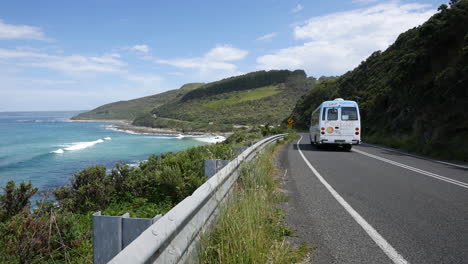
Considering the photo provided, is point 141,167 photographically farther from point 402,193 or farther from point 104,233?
point 104,233

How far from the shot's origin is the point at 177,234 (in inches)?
88.6

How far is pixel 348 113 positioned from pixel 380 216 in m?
12.9

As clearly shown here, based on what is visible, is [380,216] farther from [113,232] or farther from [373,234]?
[113,232]

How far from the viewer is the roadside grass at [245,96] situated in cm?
15262

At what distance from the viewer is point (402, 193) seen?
6.71 m

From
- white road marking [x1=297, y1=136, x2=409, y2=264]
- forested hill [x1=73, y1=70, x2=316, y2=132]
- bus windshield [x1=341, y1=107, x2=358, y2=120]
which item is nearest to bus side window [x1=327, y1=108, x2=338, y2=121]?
bus windshield [x1=341, y1=107, x2=358, y2=120]

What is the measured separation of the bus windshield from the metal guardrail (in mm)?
14881

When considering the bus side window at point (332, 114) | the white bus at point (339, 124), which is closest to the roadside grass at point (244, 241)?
the white bus at point (339, 124)

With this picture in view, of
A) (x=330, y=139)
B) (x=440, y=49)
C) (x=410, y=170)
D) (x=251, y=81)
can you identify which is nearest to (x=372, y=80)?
(x=440, y=49)

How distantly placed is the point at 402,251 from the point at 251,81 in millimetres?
180550

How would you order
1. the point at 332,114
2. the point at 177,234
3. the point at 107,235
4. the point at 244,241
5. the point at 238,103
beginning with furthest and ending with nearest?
Answer: the point at 238,103 → the point at 332,114 → the point at 244,241 → the point at 177,234 → the point at 107,235

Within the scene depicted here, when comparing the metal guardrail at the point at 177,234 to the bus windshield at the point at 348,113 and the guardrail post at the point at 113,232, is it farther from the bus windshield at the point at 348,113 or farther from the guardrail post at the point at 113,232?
the bus windshield at the point at 348,113

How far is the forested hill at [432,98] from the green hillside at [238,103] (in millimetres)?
70483

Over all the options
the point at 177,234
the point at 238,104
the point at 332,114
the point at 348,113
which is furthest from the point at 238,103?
the point at 177,234
